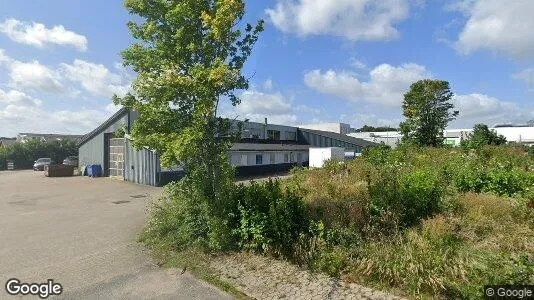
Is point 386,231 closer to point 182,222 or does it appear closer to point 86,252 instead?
point 182,222

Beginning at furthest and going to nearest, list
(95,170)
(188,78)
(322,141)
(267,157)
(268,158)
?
Answer: (322,141) < (268,158) < (267,157) < (95,170) < (188,78)

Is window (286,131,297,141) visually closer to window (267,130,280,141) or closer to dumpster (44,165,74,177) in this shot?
window (267,130,280,141)

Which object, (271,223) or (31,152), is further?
(31,152)

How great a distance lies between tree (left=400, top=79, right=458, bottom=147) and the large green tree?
31.7m

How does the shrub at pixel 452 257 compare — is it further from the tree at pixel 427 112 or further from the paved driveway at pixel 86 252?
the tree at pixel 427 112

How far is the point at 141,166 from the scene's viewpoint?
936 inches

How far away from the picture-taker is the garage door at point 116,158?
26.4 m

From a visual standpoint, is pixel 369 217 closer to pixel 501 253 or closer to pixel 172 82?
pixel 501 253

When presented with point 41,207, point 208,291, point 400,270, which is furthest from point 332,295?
point 41,207

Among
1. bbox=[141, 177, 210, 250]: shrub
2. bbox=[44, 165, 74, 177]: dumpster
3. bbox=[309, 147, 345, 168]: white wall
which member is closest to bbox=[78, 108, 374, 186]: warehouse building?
bbox=[44, 165, 74, 177]: dumpster

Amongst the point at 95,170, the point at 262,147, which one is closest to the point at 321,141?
the point at 262,147

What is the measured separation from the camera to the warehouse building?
23.5 metres

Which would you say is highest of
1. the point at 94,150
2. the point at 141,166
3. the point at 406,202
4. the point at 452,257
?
the point at 94,150

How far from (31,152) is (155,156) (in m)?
32.0
